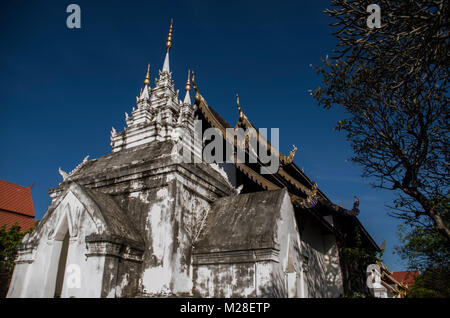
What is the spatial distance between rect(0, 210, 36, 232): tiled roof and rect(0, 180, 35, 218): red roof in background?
238mm

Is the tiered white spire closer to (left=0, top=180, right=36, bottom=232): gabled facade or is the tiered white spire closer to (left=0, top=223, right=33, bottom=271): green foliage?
(left=0, top=223, right=33, bottom=271): green foliage

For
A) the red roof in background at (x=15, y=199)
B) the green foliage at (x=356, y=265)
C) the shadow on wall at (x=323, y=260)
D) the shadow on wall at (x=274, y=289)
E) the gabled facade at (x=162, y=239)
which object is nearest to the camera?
the shadow on wall at (x=274, y=289)

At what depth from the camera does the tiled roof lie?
814 inches

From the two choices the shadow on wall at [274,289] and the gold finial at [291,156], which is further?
the gold finial at [291,156]

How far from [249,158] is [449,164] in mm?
4723

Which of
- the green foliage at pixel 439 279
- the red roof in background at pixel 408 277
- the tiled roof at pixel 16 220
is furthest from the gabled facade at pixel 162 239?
the tiled roof at pixel 16 220

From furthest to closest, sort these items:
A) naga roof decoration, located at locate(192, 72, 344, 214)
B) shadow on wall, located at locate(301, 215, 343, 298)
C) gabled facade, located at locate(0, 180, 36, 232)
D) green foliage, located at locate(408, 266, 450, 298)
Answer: gabled facade, located at locate(0, 180, 36, 232)
shadow on wall, located at locate(301, 215, 343, 298)
green foliage, located at locate(408, 266, 450, 298)
naga roof decoration, located at locate(192, 72, 344, 214)

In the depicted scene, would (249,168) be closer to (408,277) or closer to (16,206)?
(16,206)

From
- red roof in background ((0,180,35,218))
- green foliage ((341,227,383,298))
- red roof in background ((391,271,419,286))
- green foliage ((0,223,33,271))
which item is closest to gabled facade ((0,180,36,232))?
red roof in background ((0,180,35,218))

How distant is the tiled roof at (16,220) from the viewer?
20.7 meters

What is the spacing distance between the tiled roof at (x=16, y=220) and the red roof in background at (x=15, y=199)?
0.78ft

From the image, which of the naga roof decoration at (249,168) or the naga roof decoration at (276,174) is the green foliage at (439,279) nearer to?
the naga roof decoration at (276,174)

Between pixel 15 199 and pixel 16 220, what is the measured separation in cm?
171

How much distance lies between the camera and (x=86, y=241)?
530cm
